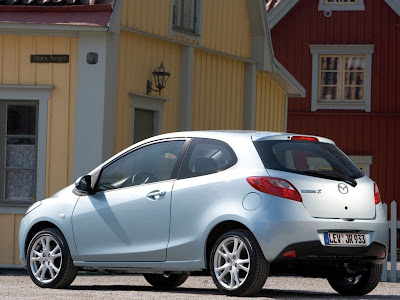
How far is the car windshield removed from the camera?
1117 cm

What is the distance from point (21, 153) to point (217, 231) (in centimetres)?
695

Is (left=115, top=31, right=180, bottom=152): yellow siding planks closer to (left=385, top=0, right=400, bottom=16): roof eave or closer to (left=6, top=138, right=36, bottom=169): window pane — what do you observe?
(left=6, top=138, right=36, bottom=169): window pane

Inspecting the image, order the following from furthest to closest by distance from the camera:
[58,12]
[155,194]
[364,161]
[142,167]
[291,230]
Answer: [364,161], [58,12], [142,167], [155,194], [291,230]

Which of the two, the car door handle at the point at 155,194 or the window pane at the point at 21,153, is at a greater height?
the window pane at the point at 21,153

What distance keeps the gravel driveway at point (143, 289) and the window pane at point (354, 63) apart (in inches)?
680

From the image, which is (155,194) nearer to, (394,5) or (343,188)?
(343,188)

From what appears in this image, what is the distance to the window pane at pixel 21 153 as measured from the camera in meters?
17.6

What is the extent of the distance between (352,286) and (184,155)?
2087mm

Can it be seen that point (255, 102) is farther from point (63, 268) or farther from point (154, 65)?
point (63, 268)

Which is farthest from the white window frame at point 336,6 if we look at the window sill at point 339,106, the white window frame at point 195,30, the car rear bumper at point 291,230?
the car rear bumper at point 291,230

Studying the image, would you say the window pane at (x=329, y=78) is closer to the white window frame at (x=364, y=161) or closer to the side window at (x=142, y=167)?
the white window frame at (x=364, y=161)

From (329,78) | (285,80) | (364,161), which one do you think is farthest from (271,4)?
(285,80)

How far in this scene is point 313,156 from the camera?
456 inches

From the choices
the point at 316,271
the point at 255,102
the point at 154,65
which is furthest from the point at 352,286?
the point at 255,102
